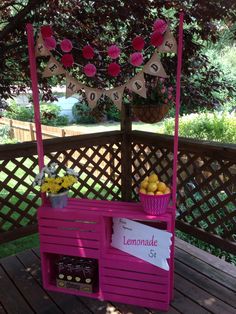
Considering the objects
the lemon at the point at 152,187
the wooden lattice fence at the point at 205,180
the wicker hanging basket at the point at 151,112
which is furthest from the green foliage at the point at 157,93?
the lemon at the point at 152,187

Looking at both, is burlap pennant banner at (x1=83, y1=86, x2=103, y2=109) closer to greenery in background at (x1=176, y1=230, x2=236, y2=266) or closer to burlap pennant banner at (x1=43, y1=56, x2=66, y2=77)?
burlap pennant banner at (x1=43, y1=56, x2=66, y2=77)

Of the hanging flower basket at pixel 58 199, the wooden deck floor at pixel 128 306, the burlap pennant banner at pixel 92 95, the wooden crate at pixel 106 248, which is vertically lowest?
the wooden deck floor at pixel 128 306

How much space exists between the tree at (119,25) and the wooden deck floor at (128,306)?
1531mm

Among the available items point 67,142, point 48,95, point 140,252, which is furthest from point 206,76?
point 140,252

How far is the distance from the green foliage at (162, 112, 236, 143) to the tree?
8.39ft

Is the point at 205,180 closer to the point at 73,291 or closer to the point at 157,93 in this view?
the point at 157,93

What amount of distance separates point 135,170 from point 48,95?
141cm

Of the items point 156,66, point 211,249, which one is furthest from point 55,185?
point 211,249

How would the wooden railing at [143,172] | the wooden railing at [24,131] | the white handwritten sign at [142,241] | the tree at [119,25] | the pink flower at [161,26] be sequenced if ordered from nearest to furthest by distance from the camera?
the pink flower at [161,26] < the white handwritten sign at [142,241] < the tree at [119,25] < the wooden railing at [143,172] < the wooden railing at [24,131]

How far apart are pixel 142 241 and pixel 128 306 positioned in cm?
47

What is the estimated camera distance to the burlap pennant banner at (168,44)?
5.74ft

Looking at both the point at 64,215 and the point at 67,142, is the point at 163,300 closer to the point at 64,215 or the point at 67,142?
the point at 64,215

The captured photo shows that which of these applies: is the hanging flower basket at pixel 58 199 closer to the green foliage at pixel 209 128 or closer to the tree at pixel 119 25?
the tree at pixel 119 25

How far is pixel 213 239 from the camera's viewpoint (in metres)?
2.65
